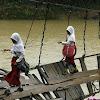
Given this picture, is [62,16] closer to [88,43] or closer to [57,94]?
[88,43]

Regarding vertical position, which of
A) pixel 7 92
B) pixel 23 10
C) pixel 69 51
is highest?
pixel 23 10

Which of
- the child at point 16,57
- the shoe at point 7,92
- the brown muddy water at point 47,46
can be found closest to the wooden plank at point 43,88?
the shoe at point 7,92

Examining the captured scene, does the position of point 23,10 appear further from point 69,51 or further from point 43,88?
point 43,88

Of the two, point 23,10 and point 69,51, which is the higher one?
point 23,10

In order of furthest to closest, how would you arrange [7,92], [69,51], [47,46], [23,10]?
1. [23,10]
2. [47,46]
3. [69,51]
4. [7,92]

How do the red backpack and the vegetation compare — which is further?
the vegetation

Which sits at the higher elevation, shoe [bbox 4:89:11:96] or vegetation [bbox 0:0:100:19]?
vegetation [bbox 0:0:100:19]

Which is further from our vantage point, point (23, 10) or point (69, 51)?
point (23, 10)

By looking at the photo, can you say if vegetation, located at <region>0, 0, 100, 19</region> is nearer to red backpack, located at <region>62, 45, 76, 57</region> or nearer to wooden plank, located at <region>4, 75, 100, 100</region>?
red backpack, located at <region>62, 45, 76, 57</region>

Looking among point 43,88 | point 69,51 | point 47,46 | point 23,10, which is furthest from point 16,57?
point 23,10

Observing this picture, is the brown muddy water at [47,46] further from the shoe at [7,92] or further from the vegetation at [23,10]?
the vegetation at [23,10]

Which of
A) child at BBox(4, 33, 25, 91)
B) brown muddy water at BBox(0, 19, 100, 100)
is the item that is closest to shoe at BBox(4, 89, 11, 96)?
child at BBox(4, 33, 25, 91)

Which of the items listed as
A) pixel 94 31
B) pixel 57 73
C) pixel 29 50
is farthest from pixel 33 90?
pixel 94 31

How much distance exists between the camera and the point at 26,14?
72.7 ft
